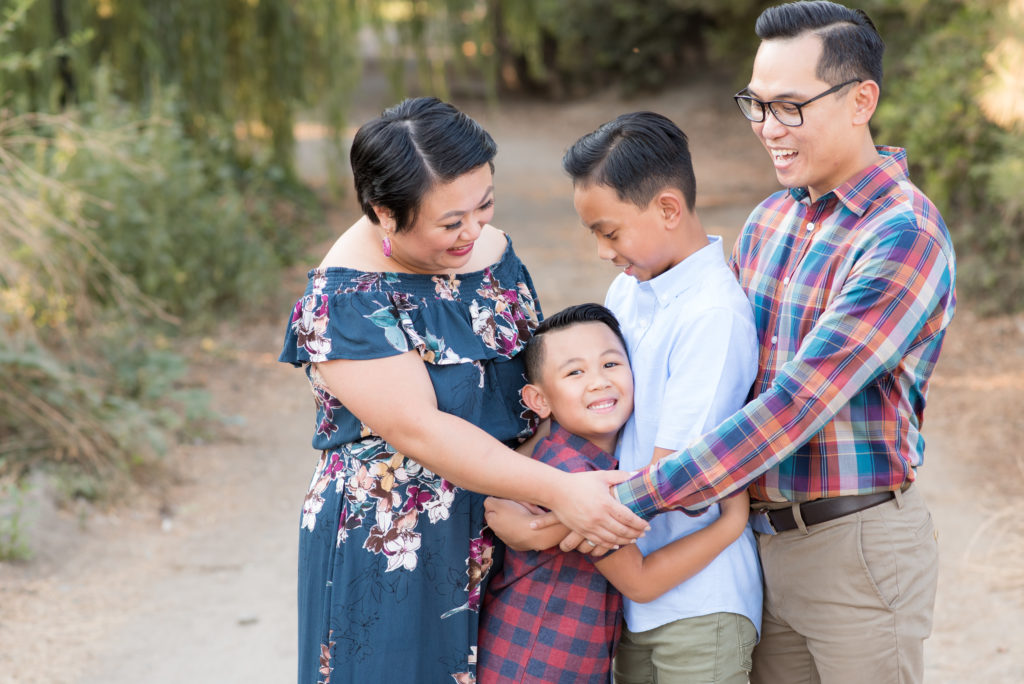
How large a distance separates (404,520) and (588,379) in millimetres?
448

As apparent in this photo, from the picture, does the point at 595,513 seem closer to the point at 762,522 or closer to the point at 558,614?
the point at 558,614

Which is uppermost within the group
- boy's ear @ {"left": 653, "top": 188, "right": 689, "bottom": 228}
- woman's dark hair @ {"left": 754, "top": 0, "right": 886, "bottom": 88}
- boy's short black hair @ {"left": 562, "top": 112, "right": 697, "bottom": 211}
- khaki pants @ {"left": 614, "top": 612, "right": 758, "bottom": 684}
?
woman's dark hair @ {"left": 754, "top": 0, "right": 886, "bottom": 88}

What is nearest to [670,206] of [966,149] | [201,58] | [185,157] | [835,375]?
[835,375]

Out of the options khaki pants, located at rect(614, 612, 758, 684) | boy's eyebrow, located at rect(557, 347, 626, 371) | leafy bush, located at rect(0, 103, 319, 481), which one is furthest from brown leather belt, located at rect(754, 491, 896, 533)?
leafy bush, located at rect(0, 103, 319, 481)

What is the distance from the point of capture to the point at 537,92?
19.0 metres

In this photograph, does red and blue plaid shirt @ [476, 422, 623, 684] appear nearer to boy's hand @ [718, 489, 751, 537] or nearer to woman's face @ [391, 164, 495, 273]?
boy's hand @ [718, 489, 751, 537]

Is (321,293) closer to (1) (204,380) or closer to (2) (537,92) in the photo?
(1) (204,380)

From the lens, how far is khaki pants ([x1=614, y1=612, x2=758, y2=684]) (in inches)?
71.7

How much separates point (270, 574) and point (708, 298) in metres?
2.82

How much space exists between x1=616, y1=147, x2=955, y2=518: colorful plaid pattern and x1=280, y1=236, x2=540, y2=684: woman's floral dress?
38 cm

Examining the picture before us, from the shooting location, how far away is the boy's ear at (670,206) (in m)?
1.84

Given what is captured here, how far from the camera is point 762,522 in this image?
1.93m

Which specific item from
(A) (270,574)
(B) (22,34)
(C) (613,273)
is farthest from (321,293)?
(C) (613,273)

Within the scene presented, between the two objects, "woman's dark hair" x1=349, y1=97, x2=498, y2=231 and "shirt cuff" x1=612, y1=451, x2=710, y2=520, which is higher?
"woman's dark hair" x1=349, y1=97, x2=498, y2=231
